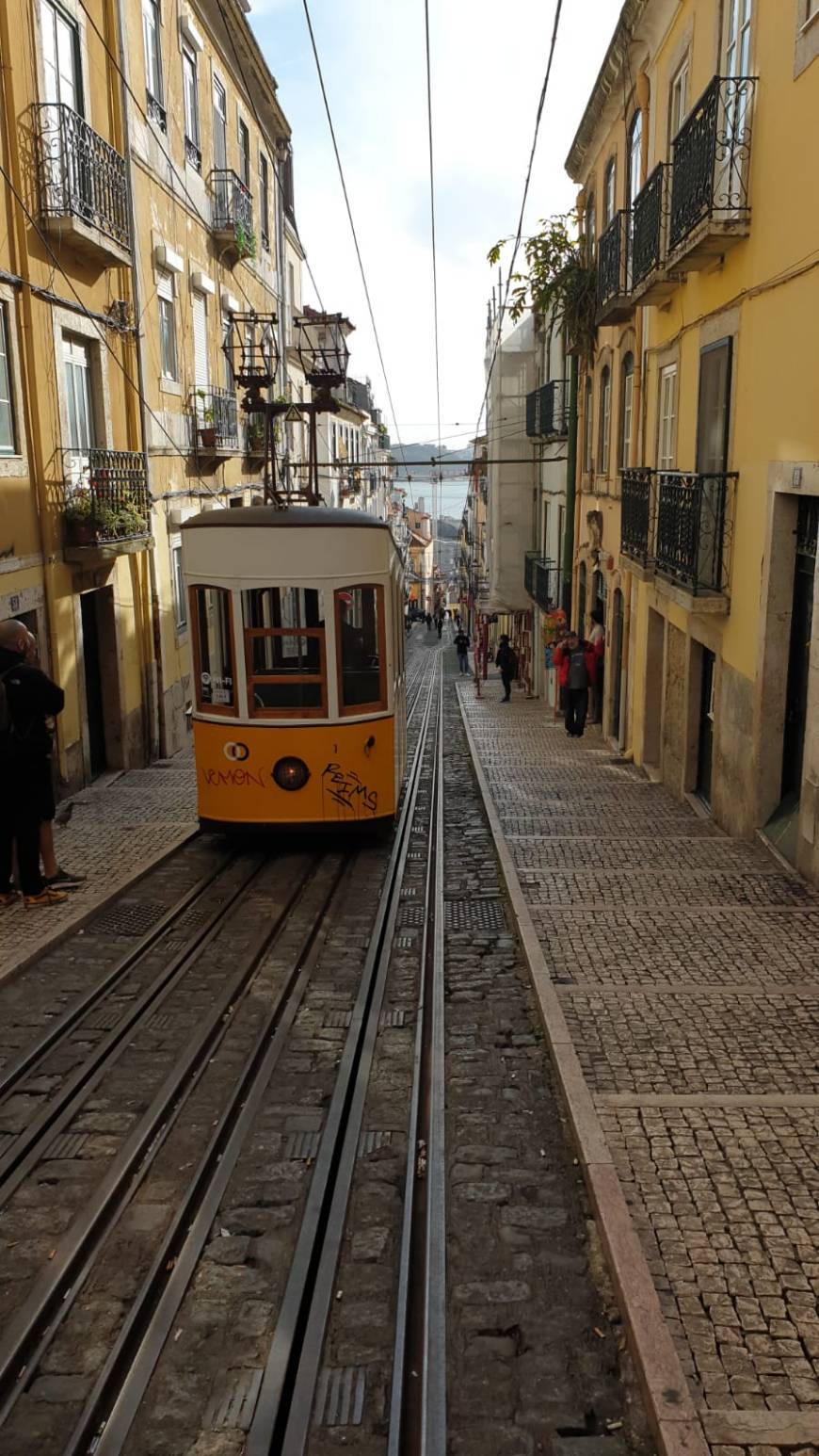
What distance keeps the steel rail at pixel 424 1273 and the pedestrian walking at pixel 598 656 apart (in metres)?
12.6

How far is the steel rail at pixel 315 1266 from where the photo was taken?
3.14m

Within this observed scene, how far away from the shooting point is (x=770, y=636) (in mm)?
8594

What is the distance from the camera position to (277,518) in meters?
8.59

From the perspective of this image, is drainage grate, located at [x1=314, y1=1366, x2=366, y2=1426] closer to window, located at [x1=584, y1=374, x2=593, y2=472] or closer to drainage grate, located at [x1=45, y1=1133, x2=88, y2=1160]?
drainage grate, located at [x1=45, y1=1133, x2=88, y2=1160]

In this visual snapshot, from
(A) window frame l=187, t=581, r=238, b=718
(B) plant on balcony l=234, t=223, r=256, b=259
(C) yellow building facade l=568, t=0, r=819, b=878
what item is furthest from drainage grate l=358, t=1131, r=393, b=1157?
(B) plant on balcony l=234, t=223, r=256, b=259

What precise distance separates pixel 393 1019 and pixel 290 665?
366cm

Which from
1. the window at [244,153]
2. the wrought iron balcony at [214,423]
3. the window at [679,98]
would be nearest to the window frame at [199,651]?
the window at [679,98]

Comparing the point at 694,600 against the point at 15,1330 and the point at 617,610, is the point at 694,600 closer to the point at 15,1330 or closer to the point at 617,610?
the point at 617,610

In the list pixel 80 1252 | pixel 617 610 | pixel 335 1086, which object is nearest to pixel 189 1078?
pixel 335 1086

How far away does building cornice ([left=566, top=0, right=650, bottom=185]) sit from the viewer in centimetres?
1344

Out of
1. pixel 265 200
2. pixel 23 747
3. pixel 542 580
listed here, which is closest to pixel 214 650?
pixel 23 747

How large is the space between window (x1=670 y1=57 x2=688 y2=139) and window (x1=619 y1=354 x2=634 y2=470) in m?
3.38

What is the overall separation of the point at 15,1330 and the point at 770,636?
280 inches

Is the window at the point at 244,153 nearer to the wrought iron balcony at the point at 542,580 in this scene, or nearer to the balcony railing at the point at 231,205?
the balcony railing at the point at 231,205
